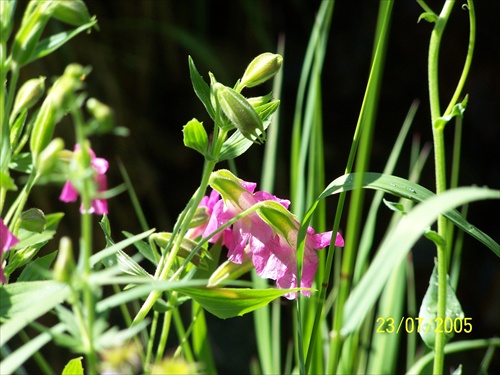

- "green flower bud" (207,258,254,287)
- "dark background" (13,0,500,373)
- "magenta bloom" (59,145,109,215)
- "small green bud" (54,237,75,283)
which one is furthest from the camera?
"dark background" (13,0,500,373)

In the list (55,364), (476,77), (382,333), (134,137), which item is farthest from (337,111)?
(382,333)

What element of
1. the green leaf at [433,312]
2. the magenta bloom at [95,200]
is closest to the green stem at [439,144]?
the green leaf at [433,312]

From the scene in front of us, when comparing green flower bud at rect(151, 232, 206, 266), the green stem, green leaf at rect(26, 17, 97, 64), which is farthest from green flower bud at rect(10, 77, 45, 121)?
the green stem

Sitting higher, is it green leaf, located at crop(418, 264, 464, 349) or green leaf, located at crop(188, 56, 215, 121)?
green leaf, located at crop(188, 56, 215, 121)

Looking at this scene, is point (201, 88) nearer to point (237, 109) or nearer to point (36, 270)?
point (237, 109)

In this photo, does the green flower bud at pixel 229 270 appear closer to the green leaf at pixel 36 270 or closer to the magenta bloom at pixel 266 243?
the magenta bloom at pixel 266 243

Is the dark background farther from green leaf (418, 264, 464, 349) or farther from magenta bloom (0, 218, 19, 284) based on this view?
magenta bloom (0, 218, 19, 284)
